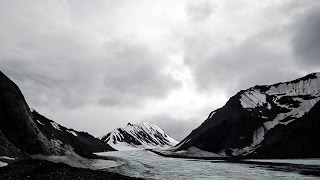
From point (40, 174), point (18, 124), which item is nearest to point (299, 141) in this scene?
point (18, 124)

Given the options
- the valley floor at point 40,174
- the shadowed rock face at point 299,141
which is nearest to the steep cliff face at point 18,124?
the valley floor at point 40,174

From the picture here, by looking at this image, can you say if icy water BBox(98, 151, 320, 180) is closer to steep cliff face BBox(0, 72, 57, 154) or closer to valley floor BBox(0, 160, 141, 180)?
valley floor BBox(0, 160, 141, 180)

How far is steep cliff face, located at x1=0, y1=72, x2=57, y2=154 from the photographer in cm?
8894

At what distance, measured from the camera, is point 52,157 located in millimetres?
91188

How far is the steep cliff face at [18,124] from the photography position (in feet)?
292

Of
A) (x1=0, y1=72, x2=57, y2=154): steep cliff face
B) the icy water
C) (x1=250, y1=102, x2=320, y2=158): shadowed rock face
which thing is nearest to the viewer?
the icy water

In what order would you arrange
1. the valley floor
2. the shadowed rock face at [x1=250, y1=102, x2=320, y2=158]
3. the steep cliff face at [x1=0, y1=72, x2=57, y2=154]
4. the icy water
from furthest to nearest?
the shadowed rock face at [x1=250, y1=102, x2=320, y2=158] → the steep cliff face at [x1=0, y1=72, x2=57, y2=154] → the icy water → the valley floor

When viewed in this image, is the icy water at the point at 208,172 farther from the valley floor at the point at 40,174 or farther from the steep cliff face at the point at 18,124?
the steep cliff face at the point at 18,124

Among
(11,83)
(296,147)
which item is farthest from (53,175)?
(296,147)

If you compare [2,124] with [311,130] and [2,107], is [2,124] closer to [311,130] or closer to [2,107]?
[2,107]

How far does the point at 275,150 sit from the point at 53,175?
159189mm

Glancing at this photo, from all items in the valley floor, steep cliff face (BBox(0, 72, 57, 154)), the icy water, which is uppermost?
steep cliff face (BBox(0, 72, 57, 154))

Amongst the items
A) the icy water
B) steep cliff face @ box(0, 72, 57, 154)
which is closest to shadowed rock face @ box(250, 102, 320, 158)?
the icy water

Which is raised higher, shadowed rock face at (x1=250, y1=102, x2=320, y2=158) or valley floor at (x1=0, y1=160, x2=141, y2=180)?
shadowed rock face at (x1=250, y1=102, x2=320, y2=158)
